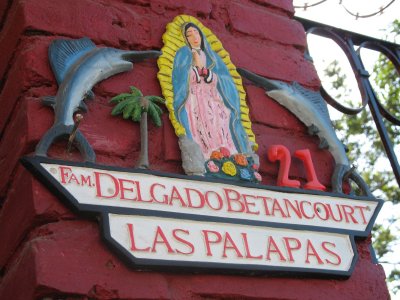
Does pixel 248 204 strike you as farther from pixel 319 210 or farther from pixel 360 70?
pixel 360 70

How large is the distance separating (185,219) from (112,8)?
94 cm

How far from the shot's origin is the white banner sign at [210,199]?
2.28 meters

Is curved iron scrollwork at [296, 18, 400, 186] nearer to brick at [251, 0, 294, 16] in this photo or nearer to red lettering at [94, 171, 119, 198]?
brick at [251, 0, 294, 16]

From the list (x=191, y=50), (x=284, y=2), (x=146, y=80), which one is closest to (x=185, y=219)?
(x=146, y=80)

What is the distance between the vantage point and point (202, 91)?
280 cm

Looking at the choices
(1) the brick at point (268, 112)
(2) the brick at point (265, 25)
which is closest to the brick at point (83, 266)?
(1) the brick at point (268, 112)

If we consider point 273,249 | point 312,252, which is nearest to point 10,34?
point 273,249

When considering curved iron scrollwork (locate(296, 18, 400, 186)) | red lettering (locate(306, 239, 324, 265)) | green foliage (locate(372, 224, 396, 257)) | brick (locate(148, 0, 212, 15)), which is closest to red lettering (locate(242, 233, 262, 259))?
red lettering (locate(306, 239, 324, 265))

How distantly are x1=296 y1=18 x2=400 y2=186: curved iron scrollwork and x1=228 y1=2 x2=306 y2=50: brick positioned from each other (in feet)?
1.00

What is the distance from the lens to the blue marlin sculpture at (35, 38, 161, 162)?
93.0 inches

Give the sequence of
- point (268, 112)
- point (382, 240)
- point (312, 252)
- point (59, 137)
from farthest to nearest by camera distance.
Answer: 1. point (382, 240)
2. point (268, 112)
3. point (312, 252)
4. point (59, 137)

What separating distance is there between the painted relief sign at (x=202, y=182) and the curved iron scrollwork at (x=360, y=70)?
58cm

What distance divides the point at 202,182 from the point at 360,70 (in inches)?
61.5

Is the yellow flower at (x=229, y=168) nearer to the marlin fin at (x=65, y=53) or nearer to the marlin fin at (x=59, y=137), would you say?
the marlin fin at (x=59, y=137)
